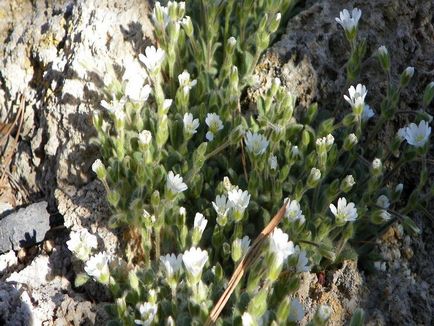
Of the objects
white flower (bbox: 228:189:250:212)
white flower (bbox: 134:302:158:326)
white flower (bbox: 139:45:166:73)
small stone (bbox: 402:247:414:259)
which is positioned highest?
white flower (bbox: 139:45:166:73)

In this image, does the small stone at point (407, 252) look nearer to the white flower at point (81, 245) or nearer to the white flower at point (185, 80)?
the white flower at point (185, 80)

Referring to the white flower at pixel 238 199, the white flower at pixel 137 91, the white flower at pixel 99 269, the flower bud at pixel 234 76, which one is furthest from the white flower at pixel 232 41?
the white flower at pixel 99 269

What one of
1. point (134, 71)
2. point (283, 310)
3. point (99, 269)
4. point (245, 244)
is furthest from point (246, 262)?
point (134, 71)

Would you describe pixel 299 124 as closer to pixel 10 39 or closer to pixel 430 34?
pixel 430 34

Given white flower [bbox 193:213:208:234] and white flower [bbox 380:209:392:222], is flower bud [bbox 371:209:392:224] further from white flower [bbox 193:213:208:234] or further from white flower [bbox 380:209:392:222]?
white flower [bbox 193:213:208:234]

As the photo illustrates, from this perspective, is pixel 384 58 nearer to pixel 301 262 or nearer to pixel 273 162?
pixel 273 162

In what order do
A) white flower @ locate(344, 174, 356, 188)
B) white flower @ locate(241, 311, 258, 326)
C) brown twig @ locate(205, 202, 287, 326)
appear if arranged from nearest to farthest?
white flower @ locate(241, 311, 258, 326)
brown twig @ locate(205, 202, 287, 326)
white flower @ locate(344, 174, 356, 188)

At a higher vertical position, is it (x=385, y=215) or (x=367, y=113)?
(x=367, y=113)

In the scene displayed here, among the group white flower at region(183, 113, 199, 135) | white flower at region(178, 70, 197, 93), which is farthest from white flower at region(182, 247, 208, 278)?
white flower at region(178, 70, 197, 93)
